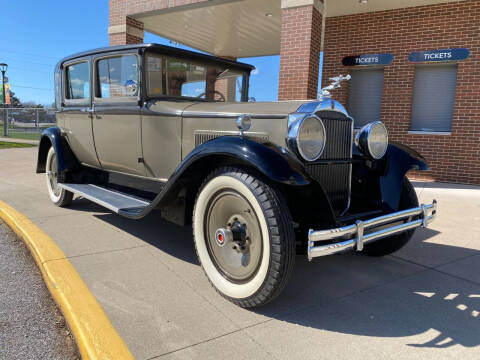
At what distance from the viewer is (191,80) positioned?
3588 mm

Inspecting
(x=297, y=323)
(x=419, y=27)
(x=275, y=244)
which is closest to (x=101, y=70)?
(x=275, y=244)

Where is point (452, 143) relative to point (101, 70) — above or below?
below

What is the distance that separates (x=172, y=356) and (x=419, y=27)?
25.2 feet

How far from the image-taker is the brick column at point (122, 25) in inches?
336

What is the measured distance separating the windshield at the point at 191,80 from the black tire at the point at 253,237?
4.48 feet

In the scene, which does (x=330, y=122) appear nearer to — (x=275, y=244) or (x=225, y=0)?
(x=275, y=244)

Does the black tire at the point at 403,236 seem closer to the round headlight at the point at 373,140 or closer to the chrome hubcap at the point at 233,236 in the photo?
the round headlight at the point at 373,140

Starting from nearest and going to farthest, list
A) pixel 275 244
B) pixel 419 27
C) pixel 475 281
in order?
1. pixel 275 244
2. pixel 475 281
3. pixel 419 27

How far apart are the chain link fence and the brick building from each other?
40.3ft

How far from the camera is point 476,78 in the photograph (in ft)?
22.1

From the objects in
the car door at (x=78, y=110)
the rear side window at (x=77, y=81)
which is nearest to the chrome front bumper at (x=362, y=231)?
the car door at (x=78, y=110)

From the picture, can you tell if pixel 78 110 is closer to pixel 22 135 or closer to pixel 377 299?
pixel 377 299

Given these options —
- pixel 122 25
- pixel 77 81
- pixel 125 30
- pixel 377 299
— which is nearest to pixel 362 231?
pixel 377 299

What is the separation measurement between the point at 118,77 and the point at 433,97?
6.26 metres
